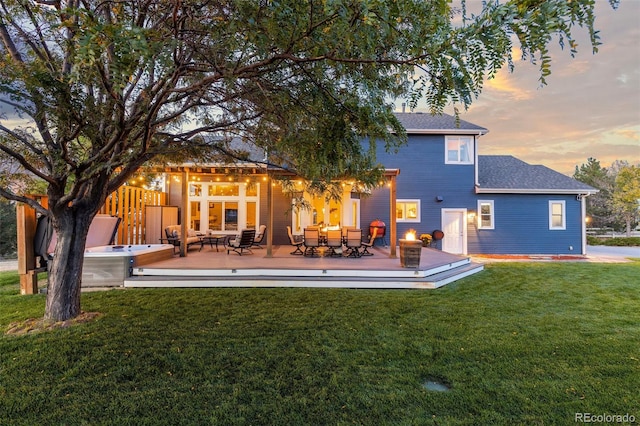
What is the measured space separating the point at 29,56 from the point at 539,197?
16750 mm

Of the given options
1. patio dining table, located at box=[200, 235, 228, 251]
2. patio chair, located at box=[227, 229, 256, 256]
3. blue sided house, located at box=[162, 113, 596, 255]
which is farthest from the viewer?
blue sided house, located at box=[162, 113, 596, 255]

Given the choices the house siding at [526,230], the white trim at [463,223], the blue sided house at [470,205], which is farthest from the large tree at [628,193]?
the white trim at [463,223]

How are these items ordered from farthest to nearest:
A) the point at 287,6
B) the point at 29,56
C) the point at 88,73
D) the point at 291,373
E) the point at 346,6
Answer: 1. the point at 29,56
2. the point at 291,373
3. the point at 88,73
4. the point at 287,6
5. the point at 346,6

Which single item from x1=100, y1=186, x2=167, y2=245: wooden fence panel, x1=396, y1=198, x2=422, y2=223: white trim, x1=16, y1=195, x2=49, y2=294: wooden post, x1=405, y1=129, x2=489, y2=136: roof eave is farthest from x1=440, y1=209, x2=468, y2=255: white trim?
x1=16, y1=195, x2=49, y2=294: wooden post

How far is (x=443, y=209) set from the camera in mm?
13391

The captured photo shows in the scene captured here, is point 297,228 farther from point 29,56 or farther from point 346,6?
point 346,6

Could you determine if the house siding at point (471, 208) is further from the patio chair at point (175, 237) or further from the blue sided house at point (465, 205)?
the patio chair at point (175, 237)

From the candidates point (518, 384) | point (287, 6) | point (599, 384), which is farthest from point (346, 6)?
point (599, 384)

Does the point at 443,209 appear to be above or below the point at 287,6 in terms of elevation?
below

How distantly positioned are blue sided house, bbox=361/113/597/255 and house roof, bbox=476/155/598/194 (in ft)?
0.16

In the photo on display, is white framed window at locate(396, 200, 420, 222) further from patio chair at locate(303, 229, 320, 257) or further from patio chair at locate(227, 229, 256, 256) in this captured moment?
patio chair at locate(227, 229, 256, 256)

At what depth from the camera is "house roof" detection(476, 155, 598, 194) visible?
1316 cm

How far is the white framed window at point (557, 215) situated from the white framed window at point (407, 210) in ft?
19.5

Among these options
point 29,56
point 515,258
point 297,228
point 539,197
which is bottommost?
point 515,258
